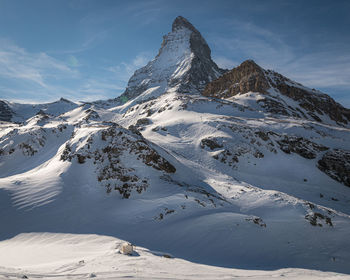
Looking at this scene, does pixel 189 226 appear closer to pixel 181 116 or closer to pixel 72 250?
pixel 72 250

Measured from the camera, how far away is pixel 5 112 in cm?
11062

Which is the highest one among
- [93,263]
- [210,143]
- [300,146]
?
[300,146]

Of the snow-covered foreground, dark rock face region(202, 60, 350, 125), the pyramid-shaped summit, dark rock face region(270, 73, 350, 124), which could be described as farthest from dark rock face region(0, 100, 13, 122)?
dark rock face region(270, 73, 350, 124)

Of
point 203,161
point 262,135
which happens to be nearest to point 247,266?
point 203,161

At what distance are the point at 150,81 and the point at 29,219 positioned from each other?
15339 cm

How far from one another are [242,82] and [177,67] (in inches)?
3834

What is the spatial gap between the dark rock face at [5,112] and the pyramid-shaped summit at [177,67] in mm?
74214

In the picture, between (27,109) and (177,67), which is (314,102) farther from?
(27,109)

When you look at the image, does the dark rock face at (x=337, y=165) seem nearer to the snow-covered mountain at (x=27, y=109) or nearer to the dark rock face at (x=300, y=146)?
the dark rock face at (x=300, y=146)

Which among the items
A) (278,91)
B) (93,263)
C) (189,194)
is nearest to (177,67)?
(278,91)

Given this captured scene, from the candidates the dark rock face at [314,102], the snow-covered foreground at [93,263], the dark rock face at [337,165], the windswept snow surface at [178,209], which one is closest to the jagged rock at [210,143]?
the windswept snow surface at [178,209]

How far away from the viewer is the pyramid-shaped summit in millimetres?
132250

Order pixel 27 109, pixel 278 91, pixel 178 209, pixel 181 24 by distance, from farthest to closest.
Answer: pixel 181 24, pixel 27 109, pixel 278 91, pixel 178 209

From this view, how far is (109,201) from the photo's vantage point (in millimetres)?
11797
